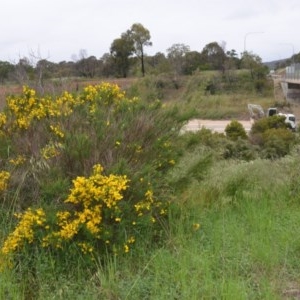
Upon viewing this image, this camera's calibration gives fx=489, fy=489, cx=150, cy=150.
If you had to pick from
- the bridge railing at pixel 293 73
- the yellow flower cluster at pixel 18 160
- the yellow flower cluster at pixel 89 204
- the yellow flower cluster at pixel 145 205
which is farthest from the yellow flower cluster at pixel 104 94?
the bridge railing at pixel 293 73

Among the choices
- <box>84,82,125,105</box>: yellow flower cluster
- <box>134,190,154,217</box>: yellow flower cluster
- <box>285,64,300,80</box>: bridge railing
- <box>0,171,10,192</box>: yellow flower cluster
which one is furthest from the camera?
<box>285,64,300,80</box>: bridge railing

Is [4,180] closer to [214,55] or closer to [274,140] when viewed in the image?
[274,140]

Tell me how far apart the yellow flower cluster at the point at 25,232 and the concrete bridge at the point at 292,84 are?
4953 centimetres

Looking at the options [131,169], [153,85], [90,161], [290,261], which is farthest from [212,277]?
[153,85]

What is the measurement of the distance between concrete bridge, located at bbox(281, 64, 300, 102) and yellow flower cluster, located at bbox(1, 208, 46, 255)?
49530 millimetres

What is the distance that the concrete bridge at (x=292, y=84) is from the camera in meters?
50.6

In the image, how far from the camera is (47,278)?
2936 mm

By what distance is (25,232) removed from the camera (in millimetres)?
2977

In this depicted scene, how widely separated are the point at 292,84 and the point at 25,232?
174ft

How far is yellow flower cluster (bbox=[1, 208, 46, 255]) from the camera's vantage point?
2977 mm

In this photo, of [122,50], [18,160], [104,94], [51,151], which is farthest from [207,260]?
[122,50]

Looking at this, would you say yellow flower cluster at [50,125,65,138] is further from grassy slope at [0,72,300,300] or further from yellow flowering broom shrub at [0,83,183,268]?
grassy slope at [0,72,300,300]

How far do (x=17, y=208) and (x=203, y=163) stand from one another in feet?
5.69

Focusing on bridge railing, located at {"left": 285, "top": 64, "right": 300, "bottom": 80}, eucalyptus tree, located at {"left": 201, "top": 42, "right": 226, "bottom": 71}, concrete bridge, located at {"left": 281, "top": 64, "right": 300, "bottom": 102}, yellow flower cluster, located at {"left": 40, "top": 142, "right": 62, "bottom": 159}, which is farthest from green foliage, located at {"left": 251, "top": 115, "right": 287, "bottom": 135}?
eucalyptus tree, located at {"left": 201, "top": 42, "right": 226, "bottom": 71}
